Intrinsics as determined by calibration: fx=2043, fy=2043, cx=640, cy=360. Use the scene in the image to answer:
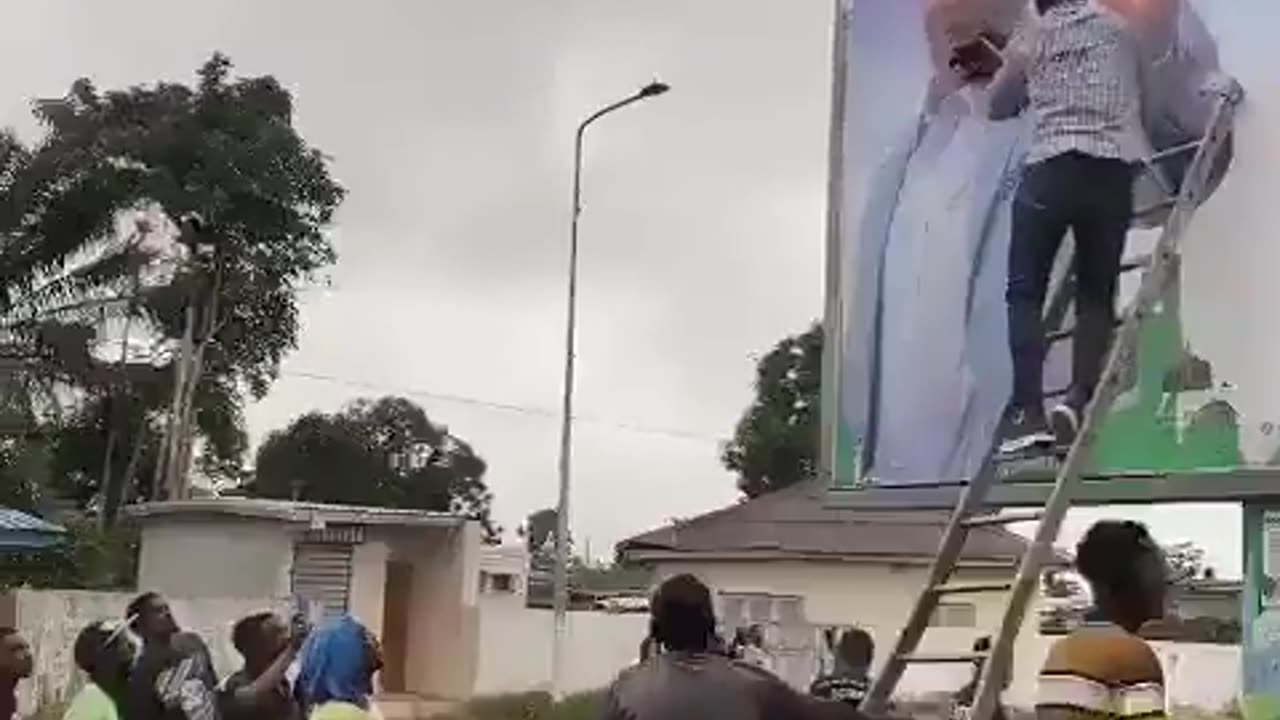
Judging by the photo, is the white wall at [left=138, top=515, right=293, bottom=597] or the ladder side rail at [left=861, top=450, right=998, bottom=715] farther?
the white wall at [left=138, top=515, right=293, bottom=597]

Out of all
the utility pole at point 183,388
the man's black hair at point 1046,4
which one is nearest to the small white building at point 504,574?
the utility pole at point 183,388

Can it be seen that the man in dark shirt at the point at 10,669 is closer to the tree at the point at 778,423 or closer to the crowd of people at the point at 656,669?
the crowd of people at the point at 656,669

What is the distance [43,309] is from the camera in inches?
925

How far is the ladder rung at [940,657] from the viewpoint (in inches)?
192

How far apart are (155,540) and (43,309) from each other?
2.97 metres

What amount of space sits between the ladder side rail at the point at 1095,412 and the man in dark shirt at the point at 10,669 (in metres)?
2.71

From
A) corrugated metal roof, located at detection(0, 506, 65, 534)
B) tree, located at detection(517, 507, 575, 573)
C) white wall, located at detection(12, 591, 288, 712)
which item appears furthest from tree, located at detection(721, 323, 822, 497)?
corrugated metal roof, located at detection(0, 506, 65, 534)

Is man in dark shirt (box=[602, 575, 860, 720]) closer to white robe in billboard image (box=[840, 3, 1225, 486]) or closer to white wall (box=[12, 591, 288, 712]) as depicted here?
white robe in billboard image (box=[840, 3, 1225, 486])

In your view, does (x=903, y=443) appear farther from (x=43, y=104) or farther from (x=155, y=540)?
(x=43, y=104)

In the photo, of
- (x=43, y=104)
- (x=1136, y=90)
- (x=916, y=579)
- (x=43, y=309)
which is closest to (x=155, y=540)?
(x=43, y=309)

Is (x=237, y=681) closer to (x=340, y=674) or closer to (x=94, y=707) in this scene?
(x=94, y=707)

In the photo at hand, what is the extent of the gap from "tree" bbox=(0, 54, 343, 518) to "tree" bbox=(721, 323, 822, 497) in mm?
10249

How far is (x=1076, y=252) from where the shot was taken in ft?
22.4

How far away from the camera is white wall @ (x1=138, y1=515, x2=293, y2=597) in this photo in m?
22.7
